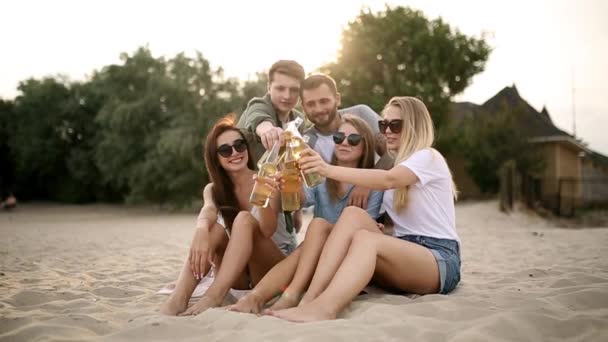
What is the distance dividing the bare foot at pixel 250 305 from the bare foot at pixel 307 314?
9.4 inches

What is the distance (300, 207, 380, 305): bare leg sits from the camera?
3.11m

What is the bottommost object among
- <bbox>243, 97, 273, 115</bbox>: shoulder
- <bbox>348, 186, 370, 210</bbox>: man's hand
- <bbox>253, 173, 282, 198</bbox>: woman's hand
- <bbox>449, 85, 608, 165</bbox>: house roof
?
<bbox>348, 186, 370, 210</bbox>: man's hand

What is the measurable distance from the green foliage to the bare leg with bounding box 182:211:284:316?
18103 millimetres

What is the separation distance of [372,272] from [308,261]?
1.43ft

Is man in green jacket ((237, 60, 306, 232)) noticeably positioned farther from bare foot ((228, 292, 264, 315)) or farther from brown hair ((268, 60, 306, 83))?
bare foot ((228, 292, 264, 315))

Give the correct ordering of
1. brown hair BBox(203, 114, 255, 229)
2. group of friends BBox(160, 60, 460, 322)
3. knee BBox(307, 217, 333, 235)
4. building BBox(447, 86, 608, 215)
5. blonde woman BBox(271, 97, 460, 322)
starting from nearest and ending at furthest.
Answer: blonde woman BBox(271, 97, 460, 322), group of friends BBox(160, 60, 460, 322), knee BBox(307, 217, 333, 235), brown hair BBox(203, 114, 255, 229), building BBox(447, 86, 608, 215)

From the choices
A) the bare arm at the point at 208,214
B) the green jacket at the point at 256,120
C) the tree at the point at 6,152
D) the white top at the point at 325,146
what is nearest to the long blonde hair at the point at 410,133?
the white top at the point at 325,146

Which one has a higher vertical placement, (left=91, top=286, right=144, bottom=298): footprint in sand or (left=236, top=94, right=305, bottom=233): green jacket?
(left=236, top=94, right=305, bottom=233): green jacket

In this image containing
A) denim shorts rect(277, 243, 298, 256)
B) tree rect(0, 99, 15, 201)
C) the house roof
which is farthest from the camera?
tree rect(0, 99, 15, 201)

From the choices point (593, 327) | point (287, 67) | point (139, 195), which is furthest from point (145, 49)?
point (593, 327)

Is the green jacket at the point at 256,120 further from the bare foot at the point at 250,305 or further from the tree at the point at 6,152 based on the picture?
the tree at the point at 6,152

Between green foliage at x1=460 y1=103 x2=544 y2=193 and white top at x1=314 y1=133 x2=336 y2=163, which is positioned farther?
green foliage at x1=460 y1=103 x2=544 y2=193

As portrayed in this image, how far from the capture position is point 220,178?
405cm

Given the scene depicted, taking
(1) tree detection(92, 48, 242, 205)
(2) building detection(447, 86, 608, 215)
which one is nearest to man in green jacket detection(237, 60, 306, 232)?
A: (1) tree detection(92, 48, 242, 205)
